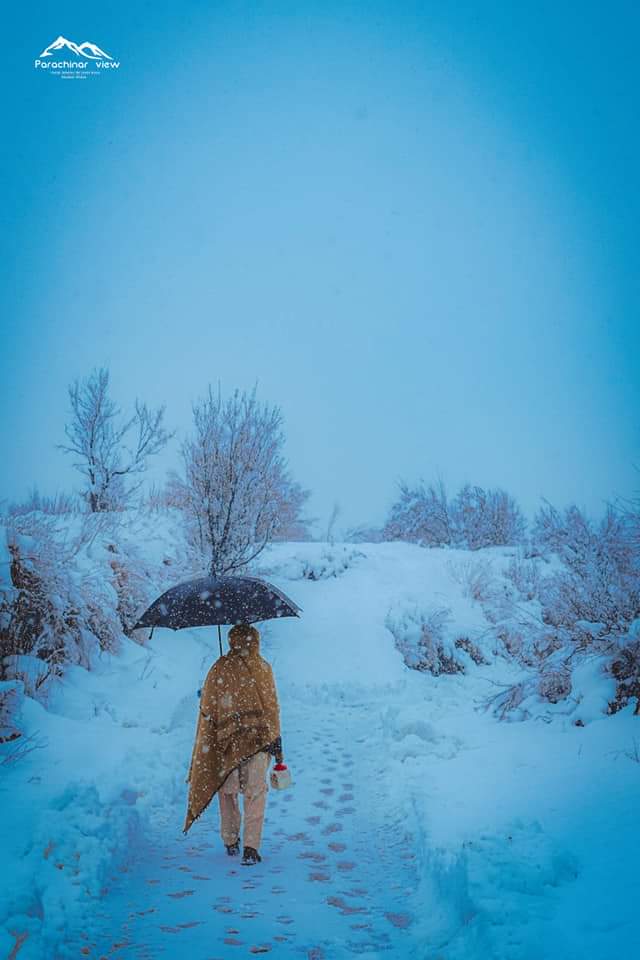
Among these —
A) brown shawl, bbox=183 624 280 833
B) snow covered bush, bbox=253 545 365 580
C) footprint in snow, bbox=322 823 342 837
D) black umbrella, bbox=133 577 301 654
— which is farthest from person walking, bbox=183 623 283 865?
snow covered bush, bbox=253 545 365 580

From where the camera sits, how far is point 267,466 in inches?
582

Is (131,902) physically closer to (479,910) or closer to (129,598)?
(479,910)

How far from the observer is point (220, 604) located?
4965 millimetres

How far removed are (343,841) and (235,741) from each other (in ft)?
4.39

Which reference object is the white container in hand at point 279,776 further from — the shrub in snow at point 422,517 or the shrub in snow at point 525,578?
the shrub in snow at point 422,517

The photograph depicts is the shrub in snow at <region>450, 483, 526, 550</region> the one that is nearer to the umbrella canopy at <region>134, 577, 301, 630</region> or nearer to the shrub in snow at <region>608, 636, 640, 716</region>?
the shrub in snow at <region>608, 636, 640, 716</region>

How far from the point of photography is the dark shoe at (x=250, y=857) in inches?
184

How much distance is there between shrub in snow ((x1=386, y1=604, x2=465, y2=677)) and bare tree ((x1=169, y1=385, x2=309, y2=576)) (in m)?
3.64

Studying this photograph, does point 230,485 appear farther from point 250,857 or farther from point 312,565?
point 250,857

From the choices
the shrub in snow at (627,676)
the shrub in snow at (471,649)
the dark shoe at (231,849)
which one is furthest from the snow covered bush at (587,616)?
the shrub in snow at (471,649)

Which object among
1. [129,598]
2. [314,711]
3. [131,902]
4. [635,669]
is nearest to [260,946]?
[131,902]

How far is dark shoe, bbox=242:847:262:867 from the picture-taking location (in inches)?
184

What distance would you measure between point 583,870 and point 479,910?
62 cm

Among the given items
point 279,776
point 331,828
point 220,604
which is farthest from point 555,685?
point 220,604
